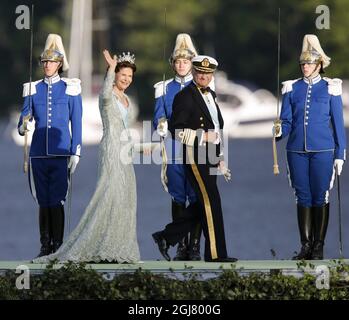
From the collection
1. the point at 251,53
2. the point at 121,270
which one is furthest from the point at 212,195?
the point at 251,53

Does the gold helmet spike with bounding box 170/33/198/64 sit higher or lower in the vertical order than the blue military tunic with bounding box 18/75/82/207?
higher

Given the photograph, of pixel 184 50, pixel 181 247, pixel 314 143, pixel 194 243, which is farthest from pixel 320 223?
pixel 184 50

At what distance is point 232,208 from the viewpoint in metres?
44.4

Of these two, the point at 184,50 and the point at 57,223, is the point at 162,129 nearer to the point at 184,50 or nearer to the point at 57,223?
the point at 184,50

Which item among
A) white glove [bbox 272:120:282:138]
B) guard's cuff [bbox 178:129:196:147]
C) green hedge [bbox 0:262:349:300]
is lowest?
green hedge [bbox 0:262:349:300]

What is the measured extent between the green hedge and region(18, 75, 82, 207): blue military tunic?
2.23 meters

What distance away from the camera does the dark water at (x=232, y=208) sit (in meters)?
33.6

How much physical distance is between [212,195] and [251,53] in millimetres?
57542

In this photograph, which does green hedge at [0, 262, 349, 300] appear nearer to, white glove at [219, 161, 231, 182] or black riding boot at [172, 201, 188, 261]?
white glove at [219, 161, 231, 182]

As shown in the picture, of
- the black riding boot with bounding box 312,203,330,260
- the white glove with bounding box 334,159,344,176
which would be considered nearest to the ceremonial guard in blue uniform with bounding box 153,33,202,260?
the black riding boot with bounding box 312,203,330,260

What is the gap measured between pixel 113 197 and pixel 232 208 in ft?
94.4

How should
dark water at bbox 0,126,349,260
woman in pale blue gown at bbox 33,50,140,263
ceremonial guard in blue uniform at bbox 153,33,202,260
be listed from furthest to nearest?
dark water at bbox 0,126,349,260
ceremonial guard in blue uniform at bbox 153,33,202,260
woman in pale blue gown at bbox 33,50,140,263

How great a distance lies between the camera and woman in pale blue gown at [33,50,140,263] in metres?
15.5

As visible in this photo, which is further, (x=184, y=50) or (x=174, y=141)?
(x=184, y=50)
